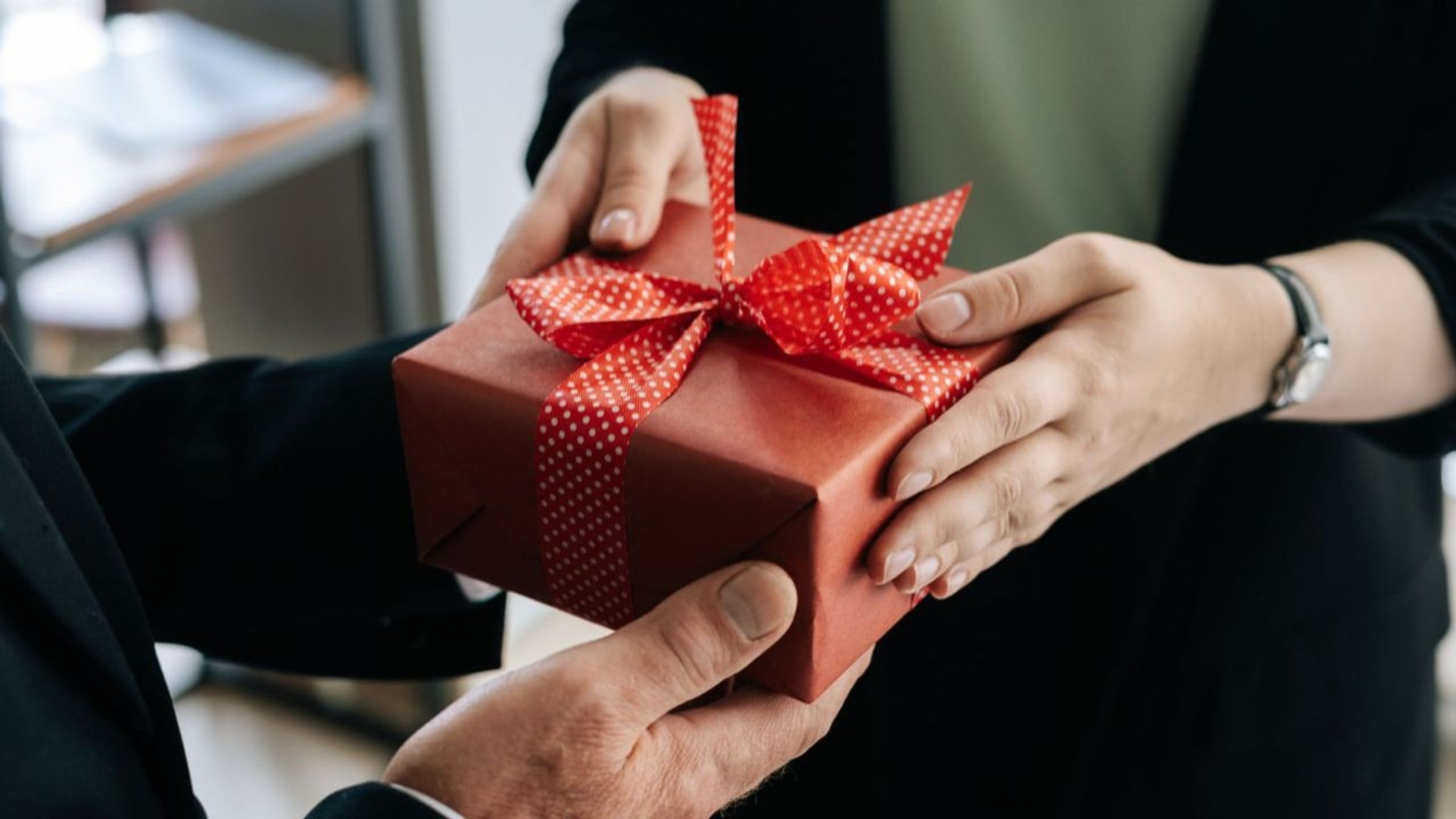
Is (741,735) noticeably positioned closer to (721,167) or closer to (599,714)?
(599,714)

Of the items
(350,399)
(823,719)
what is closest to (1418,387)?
(823,719)

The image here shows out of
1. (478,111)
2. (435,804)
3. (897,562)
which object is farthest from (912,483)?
(478,111)

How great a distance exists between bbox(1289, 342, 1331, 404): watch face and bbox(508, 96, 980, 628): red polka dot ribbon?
0.22 m

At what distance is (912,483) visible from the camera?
63 cm

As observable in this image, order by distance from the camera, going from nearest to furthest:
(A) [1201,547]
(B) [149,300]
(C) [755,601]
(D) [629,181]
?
(C) [755,601] → (D) [629,181] → (A) [1201,547] → (B) [149,300]

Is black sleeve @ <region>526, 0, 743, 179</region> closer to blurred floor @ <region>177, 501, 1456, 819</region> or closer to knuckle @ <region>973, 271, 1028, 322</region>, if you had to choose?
knuckle @ <region>973, 271, 1028, 322</region>

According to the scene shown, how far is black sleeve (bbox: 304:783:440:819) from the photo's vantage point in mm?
619

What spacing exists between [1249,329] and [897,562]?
26 centimetres

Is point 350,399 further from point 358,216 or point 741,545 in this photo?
point 358,216

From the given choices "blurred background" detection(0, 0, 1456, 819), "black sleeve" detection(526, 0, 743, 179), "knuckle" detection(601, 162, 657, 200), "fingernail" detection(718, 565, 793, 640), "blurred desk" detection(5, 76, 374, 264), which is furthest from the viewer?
"blurred background" detection(0, 0, 1456, 819)

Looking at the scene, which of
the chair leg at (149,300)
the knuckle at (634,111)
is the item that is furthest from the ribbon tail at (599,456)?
the chair leg at (149,300)

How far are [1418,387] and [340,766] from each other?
1.49 metres

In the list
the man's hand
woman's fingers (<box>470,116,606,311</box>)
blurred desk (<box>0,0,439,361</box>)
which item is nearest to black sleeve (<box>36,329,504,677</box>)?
woman's fingers (<box>470,116,606,311</box>)

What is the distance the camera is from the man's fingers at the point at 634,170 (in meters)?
0.80
